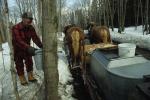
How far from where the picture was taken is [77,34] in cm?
959

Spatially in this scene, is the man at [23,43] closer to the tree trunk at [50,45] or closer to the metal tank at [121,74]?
the metal tank at [121,74]

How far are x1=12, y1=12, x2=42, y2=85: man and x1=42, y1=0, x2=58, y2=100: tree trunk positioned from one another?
2.49 metres

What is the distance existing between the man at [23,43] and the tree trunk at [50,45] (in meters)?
2.49

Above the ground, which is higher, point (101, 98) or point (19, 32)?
point (19, 32)

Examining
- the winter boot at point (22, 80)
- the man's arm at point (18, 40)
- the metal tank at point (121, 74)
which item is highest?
the man's arm at point (18, 40)

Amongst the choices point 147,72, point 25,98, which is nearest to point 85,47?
point 25,98

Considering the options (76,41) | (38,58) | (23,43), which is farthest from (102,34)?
(23,43)

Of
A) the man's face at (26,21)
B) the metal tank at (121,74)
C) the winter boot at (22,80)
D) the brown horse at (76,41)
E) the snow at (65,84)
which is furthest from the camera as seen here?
the brown horse at (76,41)

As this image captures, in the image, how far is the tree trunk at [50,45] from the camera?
170 inches

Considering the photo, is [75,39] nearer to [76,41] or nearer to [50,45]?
[76,41]

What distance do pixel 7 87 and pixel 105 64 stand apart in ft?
9.65

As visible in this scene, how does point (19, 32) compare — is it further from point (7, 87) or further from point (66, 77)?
point (66, 77)

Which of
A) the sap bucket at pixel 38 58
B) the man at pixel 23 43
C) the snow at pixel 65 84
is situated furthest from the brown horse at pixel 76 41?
the man at pixel 23 43

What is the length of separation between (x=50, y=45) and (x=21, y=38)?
3168mm
